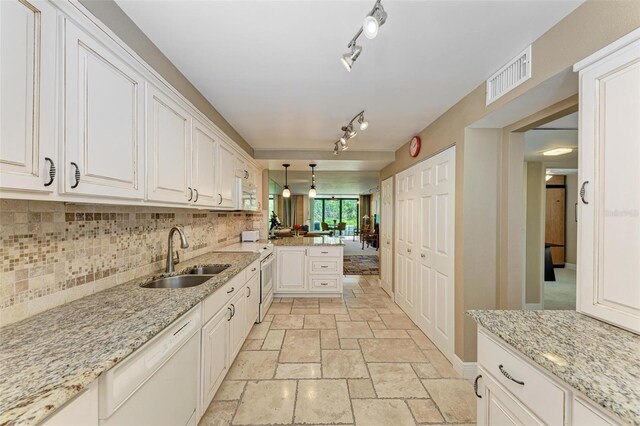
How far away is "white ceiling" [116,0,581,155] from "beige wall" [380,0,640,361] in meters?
0.08

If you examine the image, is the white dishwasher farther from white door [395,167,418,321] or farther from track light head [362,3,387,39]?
white door [395,167,418,321]

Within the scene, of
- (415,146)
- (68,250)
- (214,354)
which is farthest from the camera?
(415,146)

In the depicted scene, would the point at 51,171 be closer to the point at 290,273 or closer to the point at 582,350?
the point at 582,350

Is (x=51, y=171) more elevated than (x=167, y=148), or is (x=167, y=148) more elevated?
(x=167, y=148)

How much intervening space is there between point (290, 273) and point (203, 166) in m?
2.50

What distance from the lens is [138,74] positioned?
1.44 meters

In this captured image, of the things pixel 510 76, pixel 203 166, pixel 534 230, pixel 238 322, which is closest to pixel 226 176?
pixel 203 166

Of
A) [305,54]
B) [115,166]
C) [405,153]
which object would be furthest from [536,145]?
[115,166]

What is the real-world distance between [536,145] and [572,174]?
4576 mm

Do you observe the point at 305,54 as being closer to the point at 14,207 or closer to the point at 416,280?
the point at 14,207

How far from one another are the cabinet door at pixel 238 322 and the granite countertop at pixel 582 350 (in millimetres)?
1846

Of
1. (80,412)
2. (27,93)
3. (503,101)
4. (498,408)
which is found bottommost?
(498,408)

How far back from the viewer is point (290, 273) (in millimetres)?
4293

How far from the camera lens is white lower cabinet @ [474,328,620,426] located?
2.67 ft
